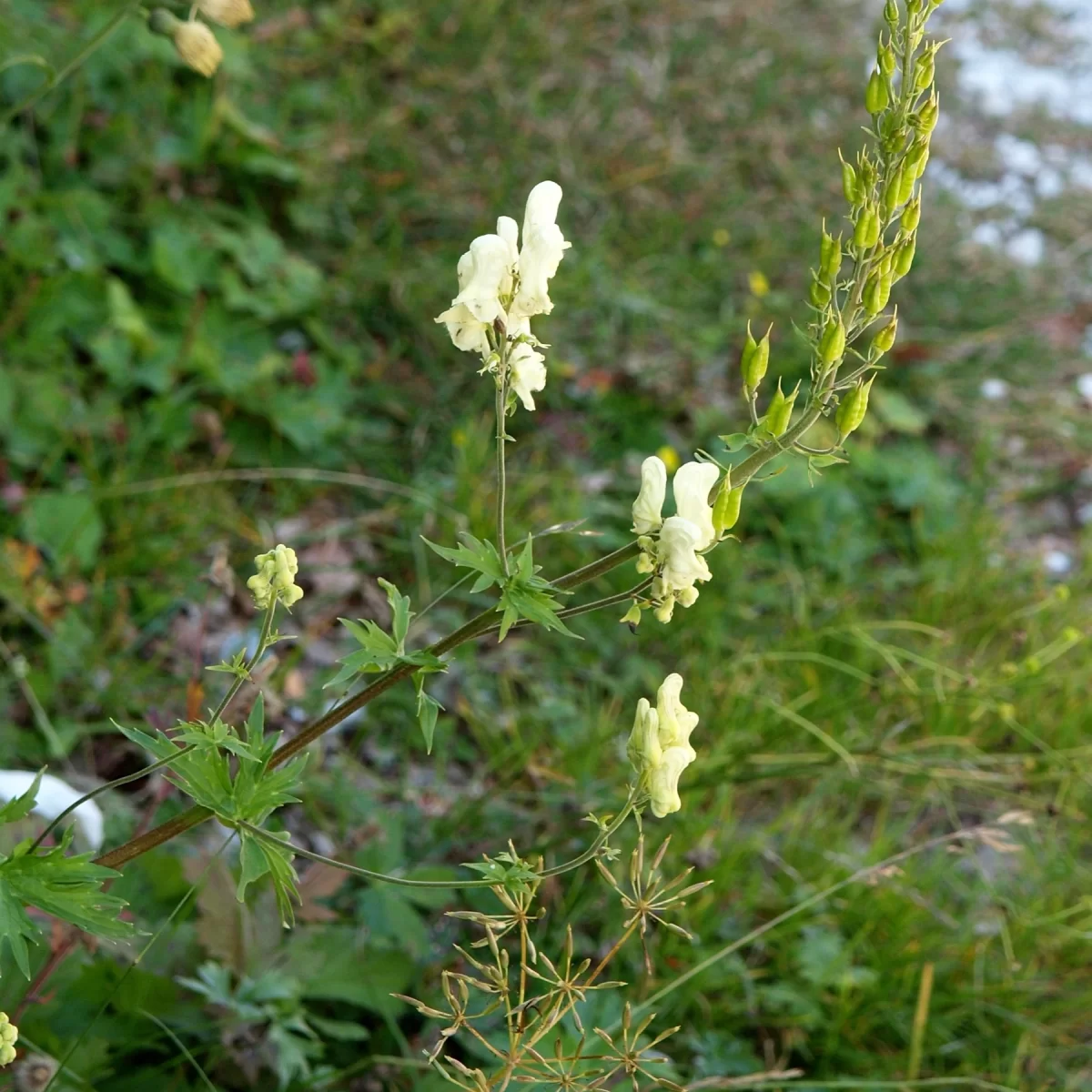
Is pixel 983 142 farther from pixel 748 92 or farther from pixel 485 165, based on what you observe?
pixel 485 165

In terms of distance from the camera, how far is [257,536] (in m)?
2.83

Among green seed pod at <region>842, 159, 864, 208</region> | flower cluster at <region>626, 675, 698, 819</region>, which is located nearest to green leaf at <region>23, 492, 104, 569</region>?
flower cluster at <region>626, 675, 698, 819</region>

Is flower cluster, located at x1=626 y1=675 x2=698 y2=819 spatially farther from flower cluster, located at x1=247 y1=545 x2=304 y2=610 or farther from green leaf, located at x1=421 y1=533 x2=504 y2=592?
flower cluster, located at x1=247 y1=545 x2=304 y2=610

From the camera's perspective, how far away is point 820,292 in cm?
103

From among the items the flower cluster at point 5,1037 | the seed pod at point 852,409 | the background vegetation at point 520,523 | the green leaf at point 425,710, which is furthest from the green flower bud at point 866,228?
the flower cluster at point 5,1037

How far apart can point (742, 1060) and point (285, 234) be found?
2.56m

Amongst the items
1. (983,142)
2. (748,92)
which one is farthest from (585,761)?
(983,142)

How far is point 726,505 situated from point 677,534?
0.19ft

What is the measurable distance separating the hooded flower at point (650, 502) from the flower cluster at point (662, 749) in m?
0.16

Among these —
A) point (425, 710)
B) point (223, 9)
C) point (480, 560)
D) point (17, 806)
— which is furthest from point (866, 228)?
point (223, 9)

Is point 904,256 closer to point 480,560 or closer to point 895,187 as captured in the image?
point 895,187

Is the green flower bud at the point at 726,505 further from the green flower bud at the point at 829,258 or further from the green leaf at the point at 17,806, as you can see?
the green leaf at the point at 17,806

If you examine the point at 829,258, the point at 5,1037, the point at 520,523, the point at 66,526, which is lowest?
the point at 520,523

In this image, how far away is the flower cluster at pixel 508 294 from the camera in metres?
1.10
